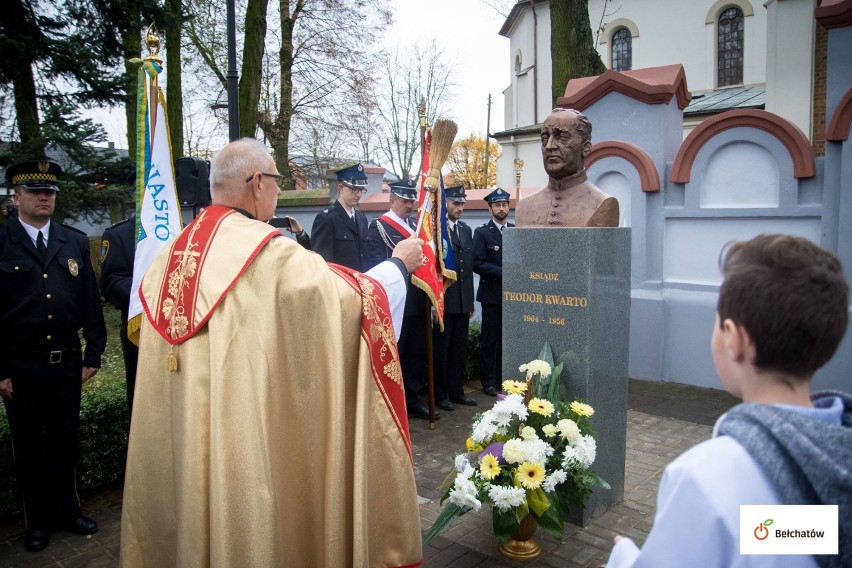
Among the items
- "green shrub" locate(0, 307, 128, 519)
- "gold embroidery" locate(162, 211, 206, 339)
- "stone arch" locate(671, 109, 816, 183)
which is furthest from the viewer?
"stone arch" locate(671, 109, 816, 183)

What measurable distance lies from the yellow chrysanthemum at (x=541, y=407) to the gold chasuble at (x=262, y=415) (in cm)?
101

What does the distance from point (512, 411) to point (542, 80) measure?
1000 inches

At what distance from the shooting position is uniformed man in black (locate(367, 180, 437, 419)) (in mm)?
6285

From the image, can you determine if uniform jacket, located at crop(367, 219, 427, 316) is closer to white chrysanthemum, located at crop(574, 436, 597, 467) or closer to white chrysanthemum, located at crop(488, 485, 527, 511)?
white chrysanthemum, located at crop(574, 436, 597, 467)

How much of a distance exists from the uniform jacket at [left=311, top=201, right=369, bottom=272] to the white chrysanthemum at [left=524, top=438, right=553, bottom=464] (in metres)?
3.43

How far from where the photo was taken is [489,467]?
3.50m

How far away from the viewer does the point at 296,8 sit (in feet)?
62.1

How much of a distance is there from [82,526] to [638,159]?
6696 millimetres

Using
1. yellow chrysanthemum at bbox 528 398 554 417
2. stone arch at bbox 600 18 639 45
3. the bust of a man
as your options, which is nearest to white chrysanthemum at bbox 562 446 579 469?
yellow chrysanthemum at bbox 528 398 554 417

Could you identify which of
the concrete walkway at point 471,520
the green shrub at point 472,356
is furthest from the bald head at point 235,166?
the green shrub at point 472,356

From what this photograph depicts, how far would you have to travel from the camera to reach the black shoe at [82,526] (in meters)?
4.03

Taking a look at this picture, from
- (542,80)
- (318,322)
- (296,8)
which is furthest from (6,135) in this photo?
(542,80)

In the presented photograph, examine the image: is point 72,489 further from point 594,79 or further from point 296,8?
point 296,8

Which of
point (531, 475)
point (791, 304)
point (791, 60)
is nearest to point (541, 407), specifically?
point (531, 475)
